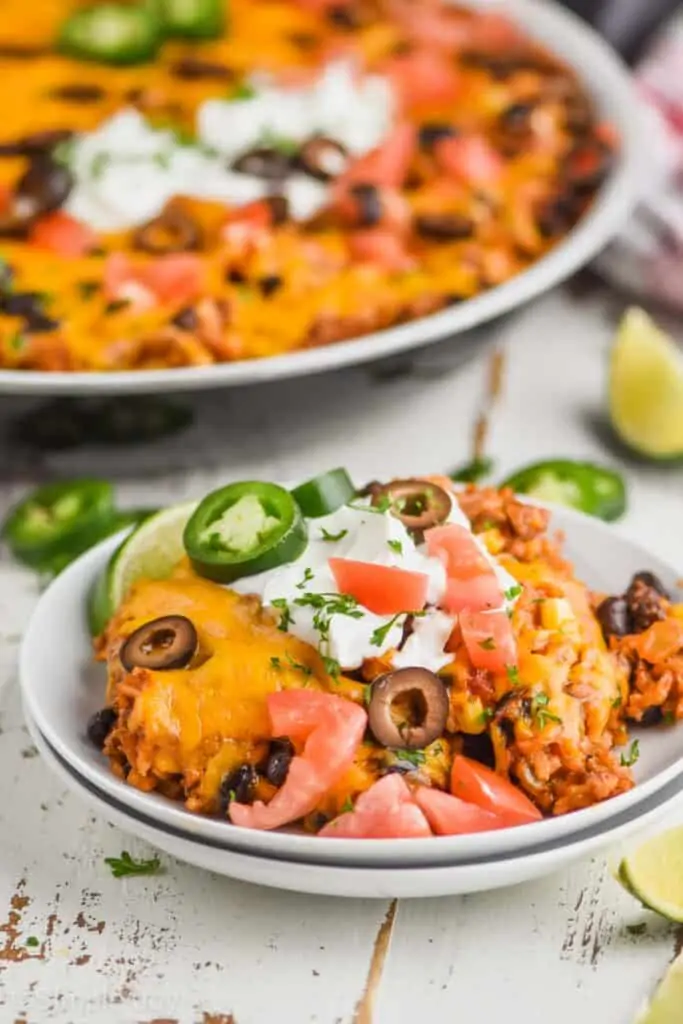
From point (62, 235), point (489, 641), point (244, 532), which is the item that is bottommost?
point (62, 235)

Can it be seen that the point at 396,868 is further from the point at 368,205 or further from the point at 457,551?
the point at 368,205

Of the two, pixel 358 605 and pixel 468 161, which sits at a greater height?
pixel 358 605

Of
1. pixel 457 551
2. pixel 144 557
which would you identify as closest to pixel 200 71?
pixel 144 557

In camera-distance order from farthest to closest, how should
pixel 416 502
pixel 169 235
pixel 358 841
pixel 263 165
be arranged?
pixel 263 165 → pixel 169 235 → pixel 416 502 → pixel 358 841

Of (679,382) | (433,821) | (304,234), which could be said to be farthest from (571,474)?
(433,821)

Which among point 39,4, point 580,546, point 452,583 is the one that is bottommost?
point 39,4

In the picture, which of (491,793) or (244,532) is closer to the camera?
(491,793)

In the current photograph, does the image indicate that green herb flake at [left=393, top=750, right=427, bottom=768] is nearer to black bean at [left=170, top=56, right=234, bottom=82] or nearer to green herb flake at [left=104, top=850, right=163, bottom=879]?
green herb flake at [left=104, top=850, right=163, bottom=879]

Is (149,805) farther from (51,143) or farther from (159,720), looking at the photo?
(51,143)
